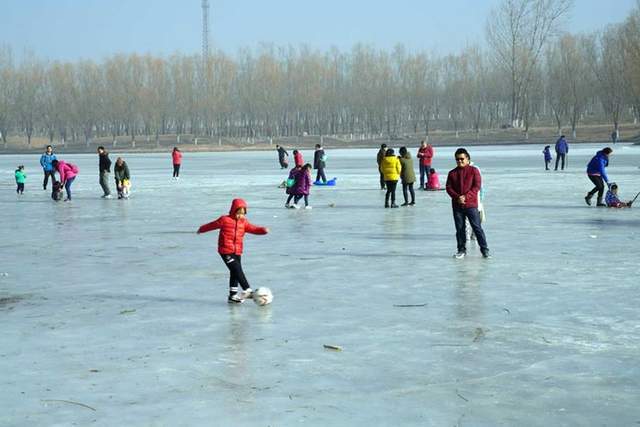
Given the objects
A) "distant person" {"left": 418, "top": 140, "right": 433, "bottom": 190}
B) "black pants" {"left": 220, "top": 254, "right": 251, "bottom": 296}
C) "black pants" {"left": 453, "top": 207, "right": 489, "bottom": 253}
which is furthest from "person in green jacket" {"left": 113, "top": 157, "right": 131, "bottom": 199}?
"black pants" {"left": 220, "top": 254, "right": 251, "bottom": 296}

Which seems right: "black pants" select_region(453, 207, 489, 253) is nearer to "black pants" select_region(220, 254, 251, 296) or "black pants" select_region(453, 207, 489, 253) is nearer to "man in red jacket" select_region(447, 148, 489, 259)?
"man in red jacket" select_region(447, 148, 489, 259)

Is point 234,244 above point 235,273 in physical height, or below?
above

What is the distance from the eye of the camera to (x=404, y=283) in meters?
10.2

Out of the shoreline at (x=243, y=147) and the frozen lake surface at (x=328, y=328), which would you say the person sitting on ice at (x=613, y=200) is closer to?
the frozen lake surface at (x=328, y=328)

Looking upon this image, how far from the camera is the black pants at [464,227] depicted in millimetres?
12148

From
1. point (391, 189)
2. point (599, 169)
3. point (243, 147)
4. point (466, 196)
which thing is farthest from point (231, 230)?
point (243, 147)

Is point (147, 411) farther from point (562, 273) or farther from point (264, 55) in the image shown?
point (264, 55)

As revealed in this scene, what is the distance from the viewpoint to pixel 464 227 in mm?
12289

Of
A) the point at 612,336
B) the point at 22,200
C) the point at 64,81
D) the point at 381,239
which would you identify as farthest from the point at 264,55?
the point at 612,336

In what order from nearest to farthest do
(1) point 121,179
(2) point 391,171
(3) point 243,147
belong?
1. (2) point 391,171
2. (1) point 121,179
3. (3) point 243,147

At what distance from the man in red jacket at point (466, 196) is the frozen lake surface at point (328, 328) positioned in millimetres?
376

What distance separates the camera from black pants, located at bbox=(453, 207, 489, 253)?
1215 cm

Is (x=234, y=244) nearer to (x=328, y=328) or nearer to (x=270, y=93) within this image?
(x=328, y=328)

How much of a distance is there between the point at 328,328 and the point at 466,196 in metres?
4.88
